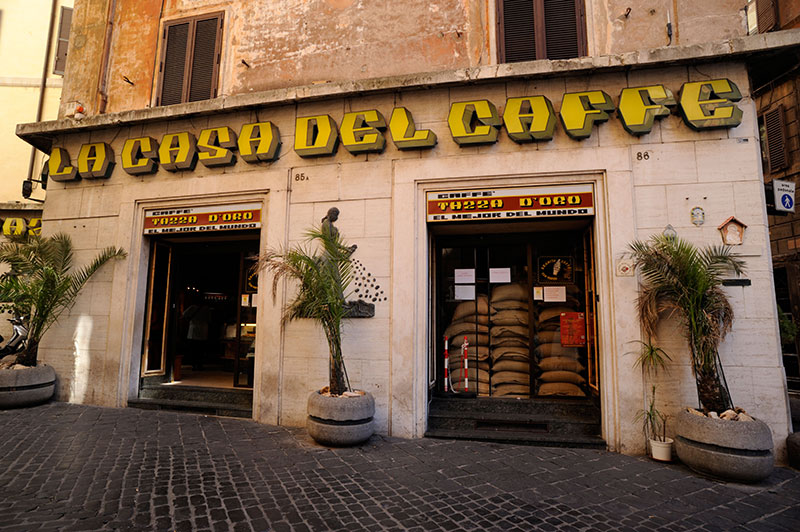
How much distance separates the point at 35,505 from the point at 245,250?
533 cm

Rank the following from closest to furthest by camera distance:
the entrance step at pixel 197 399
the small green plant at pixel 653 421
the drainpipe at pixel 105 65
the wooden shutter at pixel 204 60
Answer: the small green plant at pixel 653 421 < the entrance step at pixel 197 399 < the wooden shutter at pixel 204 60 < the drainpipe at pixel 105 65

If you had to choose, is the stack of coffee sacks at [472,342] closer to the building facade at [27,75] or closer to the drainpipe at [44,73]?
the building facade at [27,75]

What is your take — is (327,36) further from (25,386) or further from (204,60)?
(25,386)

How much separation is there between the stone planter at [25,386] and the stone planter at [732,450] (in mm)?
9797

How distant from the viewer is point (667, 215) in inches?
225

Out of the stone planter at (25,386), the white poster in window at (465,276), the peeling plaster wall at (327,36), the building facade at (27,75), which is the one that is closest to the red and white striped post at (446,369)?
the white poster in window at (465,276)

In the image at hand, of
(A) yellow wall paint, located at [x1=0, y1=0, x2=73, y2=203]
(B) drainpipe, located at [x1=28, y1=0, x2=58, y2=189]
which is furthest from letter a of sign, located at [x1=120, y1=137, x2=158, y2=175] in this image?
(B) drainpipe, located at [x1=28, y1=0, x2=58, y2=189]

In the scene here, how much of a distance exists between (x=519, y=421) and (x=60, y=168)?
964cm

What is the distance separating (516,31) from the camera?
6938mm

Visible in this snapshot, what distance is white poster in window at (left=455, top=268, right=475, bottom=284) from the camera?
7551mm

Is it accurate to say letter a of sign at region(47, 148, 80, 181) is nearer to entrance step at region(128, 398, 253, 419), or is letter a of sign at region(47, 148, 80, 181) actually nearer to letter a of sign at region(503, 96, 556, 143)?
entrance step at region(128, 398, 253, 419)

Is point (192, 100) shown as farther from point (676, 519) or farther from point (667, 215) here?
point (676, 519)

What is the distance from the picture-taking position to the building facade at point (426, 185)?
568cm

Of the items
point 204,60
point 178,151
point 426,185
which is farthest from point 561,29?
point 178,151
